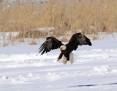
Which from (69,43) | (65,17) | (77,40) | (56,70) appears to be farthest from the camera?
(65,17)

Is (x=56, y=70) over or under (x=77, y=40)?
under

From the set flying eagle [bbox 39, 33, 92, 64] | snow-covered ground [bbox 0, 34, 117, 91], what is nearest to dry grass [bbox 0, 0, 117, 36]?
snow-covered ground [bbox 0, 34, 117, 91]

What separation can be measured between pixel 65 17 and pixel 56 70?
15.3 feet

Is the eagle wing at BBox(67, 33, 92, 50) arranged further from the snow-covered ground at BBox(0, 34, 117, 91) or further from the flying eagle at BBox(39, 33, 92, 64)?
the snow-covered ground at BBox(0, 34, 117, 91)

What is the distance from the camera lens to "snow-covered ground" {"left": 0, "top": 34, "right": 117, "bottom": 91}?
17.1ft

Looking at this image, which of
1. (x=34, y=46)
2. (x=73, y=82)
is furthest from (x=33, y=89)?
(x=34, y=46)

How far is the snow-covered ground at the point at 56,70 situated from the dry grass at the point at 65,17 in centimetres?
133

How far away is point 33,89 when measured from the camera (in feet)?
16.4

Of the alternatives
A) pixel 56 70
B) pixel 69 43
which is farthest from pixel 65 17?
pixel 56 70

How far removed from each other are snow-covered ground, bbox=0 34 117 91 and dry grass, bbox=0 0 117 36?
4.38 ft

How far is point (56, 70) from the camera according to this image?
661cm

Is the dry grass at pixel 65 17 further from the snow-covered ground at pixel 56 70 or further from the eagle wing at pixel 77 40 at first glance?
the eagle wing at pixel 77 40

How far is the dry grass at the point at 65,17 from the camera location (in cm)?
1093

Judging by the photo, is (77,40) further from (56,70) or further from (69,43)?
(56,70)
